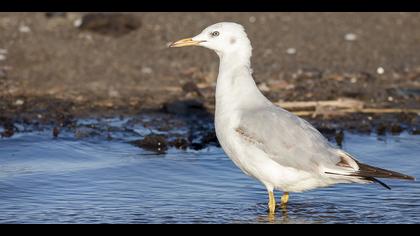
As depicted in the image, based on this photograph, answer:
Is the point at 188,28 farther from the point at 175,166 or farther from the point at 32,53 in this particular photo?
the point at 175,166

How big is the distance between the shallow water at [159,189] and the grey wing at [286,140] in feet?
1.41

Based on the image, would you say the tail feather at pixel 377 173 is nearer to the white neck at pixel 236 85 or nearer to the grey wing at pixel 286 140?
the grey wing at pixel 286 140

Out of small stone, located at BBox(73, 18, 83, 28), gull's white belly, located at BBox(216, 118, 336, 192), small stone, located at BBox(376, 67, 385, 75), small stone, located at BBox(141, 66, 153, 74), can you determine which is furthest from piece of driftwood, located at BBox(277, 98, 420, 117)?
small stone, located at BBox(73, 18, 83, 28)

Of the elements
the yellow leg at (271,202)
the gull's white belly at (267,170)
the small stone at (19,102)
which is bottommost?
the yellow leg at (271,202)

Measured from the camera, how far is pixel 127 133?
10.0 meters

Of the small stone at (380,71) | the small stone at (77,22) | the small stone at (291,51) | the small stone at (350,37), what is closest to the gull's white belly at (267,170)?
the small stone at (380,71)

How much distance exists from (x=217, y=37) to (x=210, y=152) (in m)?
1.87

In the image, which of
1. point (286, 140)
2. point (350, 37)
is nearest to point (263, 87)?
point (350, 37)

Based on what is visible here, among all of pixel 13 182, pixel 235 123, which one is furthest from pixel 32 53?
pixel 235 123

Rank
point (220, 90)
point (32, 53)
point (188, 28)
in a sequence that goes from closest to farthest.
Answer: point (220, 90)
point (32, 53)
point (188, 28)

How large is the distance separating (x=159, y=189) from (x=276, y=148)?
3.99 feet

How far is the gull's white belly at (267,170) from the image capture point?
7289 millimetres

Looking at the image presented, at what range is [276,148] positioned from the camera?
7281mm
